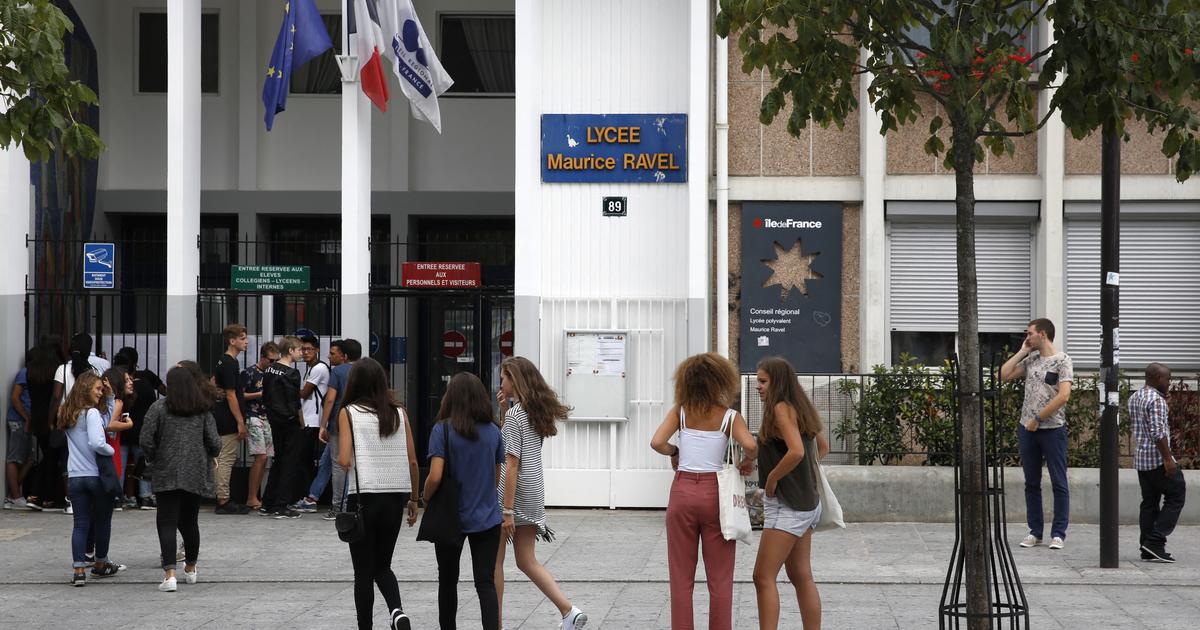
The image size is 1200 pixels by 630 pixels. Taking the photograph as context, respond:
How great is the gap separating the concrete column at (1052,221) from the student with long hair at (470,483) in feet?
29.3

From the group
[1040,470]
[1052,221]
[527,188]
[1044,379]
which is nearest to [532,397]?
[1044,379]

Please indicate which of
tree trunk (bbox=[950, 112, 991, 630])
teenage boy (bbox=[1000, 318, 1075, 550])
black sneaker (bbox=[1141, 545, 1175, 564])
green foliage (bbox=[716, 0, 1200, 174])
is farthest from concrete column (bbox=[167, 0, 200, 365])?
tree trunk (bbox=[950, 112, 991, 630])

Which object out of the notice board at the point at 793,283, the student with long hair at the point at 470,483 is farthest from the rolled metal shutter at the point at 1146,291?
the student with long hair at the point at 470,483

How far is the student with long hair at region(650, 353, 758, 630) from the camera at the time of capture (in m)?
7.64

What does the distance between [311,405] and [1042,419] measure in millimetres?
7594

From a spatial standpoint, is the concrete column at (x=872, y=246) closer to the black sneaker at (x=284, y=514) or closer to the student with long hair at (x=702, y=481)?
the black sneaker at (x=284, y=514)

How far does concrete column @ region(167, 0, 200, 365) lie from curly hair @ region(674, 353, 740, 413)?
899 cm

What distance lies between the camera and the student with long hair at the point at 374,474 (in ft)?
27.0

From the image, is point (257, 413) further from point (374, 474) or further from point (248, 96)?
point (374, 474)

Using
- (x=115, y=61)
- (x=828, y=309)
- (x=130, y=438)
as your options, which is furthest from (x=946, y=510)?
(x=115, y=61)

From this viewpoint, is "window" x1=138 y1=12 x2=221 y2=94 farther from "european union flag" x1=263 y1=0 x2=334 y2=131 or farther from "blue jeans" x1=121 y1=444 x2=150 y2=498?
"blue jeans" x1=121 y1=444 x2=150 y2=498

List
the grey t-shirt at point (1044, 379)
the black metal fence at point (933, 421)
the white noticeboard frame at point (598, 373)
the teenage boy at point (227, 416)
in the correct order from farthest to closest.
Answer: the white noticeboard frame at point (598, 373)
the teenage boy at point (227, 416)
the black metal fence at point (933, 421)
the grey t-shirt at point (1044, 379)

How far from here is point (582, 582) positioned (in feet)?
35.8

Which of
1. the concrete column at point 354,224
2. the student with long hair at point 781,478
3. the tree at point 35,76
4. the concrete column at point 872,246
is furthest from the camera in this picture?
the concrete column at point 872,246
